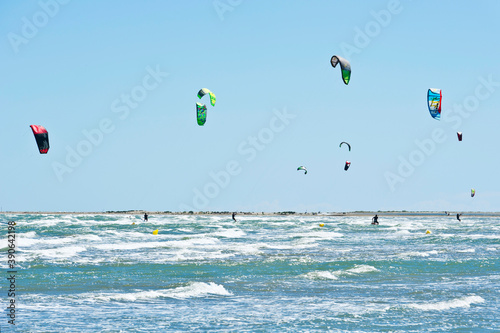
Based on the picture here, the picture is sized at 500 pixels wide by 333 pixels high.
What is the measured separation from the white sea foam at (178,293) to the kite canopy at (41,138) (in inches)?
244

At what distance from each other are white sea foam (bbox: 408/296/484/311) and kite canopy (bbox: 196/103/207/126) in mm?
16574

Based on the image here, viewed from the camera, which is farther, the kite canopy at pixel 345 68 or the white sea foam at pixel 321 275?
the kite canopy at pixel 345 68

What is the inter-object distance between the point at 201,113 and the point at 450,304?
690 inches

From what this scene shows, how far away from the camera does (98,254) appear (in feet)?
81.4

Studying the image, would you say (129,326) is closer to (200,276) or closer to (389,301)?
(389,301)

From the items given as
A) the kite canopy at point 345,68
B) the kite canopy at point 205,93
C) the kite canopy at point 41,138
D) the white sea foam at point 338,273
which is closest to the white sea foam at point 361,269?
the white sea foam at point 338,273

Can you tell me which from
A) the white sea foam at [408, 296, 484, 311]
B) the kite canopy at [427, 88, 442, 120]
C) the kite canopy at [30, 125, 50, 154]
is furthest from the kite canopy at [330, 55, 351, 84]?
the white sea foam at [408, 296, 484, 311]

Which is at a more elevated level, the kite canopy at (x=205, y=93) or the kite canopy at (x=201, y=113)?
the kite canopy at (x=205, y=93)

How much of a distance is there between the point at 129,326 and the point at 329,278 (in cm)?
759

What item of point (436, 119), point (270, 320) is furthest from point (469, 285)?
point (436, 119)

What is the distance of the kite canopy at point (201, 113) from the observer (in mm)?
28344

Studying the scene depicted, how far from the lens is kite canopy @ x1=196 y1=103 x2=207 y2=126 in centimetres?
2834

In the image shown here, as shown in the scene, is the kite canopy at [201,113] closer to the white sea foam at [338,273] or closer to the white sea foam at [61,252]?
the white sea foam at [61,252]

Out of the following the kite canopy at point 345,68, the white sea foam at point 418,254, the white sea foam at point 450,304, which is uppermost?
the kite canopy at point 345,68
